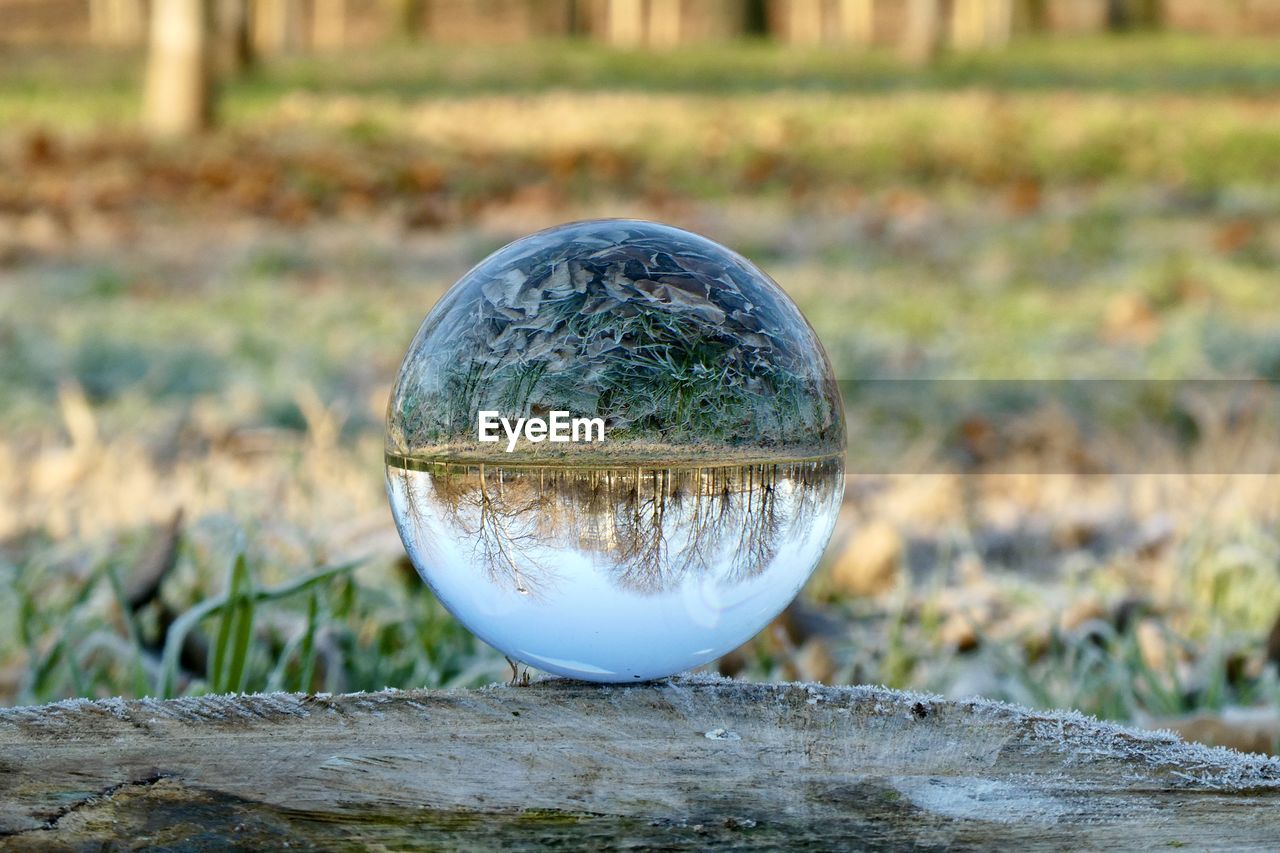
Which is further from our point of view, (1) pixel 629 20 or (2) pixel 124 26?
(2) pixel 124 26

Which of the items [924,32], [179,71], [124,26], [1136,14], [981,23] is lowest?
[179,71]

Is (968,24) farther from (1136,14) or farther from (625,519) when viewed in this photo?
(625,519)

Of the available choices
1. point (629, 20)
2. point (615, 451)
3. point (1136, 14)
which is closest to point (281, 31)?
point (629, 20)

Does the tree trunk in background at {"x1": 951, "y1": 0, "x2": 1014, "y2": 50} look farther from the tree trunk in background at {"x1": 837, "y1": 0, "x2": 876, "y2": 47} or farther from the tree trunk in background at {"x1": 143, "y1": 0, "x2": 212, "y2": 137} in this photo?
the tree trunk in background at {"x1": 143, "y1": 0, "x2": 212, "y2": 137}

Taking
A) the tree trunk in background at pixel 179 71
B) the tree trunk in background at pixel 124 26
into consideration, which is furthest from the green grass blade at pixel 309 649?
the tree trunk in background at pixel 124 26

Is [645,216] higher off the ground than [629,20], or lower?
lower

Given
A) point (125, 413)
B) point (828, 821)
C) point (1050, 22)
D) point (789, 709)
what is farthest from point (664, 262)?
point (1050, 22)

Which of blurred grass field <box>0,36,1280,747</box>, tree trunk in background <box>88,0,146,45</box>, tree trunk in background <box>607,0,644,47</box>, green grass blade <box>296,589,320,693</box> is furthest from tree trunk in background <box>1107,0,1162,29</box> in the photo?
green grass blade <box>296,589,320,693</box>

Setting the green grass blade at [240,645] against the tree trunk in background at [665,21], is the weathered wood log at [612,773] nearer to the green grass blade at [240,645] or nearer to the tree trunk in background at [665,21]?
the green grass blade at [240,645]
